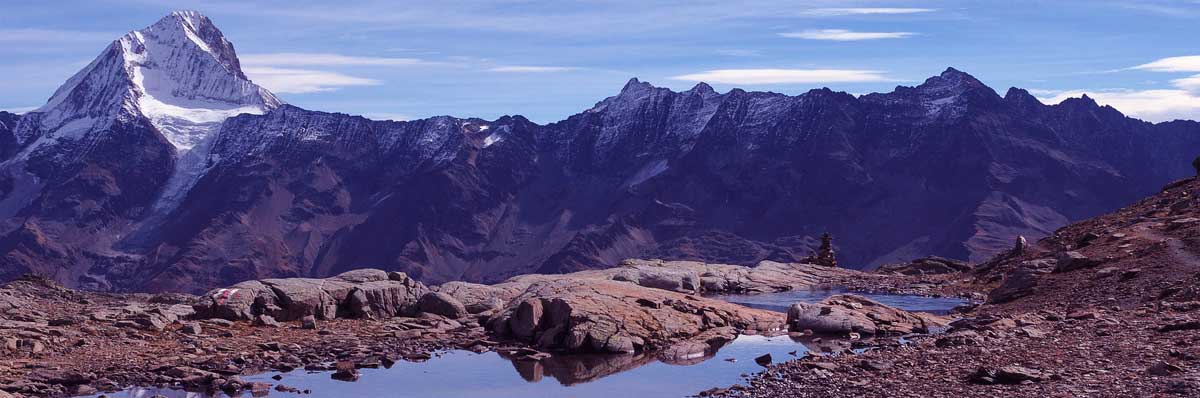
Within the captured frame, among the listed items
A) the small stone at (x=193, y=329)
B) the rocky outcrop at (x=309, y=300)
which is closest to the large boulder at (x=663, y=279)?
the rocky outcrop at (x=309, y=300)

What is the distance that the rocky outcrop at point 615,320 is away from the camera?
61.0m

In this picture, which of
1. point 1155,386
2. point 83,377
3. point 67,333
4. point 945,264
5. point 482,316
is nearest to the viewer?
point 1155,386

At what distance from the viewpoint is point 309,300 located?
226ft

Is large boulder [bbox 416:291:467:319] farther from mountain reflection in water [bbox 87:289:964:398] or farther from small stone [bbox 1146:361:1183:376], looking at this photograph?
small stone [bbox 1146:361:1183:376]

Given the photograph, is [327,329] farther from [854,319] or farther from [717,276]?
[717,276]

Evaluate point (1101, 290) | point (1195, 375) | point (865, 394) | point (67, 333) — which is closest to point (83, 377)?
point (67, 333)

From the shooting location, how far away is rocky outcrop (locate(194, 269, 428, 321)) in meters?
66.9

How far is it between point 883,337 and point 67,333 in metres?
39.8

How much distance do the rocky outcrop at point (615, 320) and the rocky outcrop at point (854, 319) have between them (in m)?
1.80

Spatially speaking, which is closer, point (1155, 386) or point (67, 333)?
point (1155, 386)

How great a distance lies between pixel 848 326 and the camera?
64688 millimetres

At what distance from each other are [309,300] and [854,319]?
29.5m

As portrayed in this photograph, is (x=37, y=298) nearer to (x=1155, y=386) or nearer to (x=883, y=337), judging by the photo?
(x=883, y=337)

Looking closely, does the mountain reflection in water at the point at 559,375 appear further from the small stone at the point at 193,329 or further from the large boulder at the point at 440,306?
the large boulder at the point at 440,306
